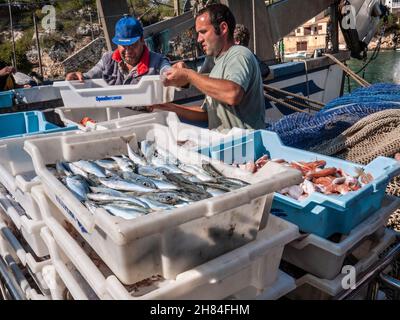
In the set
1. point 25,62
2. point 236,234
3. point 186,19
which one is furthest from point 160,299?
point 25,62

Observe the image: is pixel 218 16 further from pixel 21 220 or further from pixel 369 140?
pixel 21 220

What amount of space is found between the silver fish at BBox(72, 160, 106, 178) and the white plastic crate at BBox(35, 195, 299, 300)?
1.11 ft

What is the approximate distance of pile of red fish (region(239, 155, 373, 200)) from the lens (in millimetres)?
1899

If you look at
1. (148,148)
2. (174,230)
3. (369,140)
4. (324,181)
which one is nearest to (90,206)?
(174,230)

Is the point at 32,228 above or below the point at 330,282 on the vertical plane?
above

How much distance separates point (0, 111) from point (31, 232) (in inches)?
140

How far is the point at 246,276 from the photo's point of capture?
4.80 ft

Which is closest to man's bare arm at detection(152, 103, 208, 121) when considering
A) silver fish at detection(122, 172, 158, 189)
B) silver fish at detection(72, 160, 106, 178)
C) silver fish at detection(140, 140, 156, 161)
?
silver fish at detection(140, 140, 156, 161)

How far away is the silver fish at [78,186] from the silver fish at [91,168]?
14 cm

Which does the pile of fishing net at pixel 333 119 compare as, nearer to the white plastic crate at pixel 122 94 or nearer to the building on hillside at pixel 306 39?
the white plastic crate at pixel 122 94

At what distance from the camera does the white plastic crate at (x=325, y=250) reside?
1634 mm

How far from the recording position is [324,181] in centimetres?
199

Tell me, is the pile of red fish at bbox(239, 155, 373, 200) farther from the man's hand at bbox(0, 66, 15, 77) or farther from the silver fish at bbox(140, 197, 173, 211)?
the man's hand at bbox(0, 66, 15, 77)

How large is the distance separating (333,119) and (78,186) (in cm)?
297
